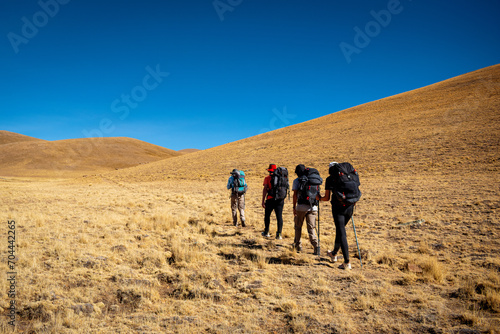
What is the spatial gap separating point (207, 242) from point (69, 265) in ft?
11.4

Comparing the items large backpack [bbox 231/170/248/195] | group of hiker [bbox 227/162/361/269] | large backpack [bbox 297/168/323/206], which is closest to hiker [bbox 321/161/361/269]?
group of hiker [bbox 227/162/361/269]

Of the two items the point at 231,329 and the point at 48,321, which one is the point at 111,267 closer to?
the point at 48,321

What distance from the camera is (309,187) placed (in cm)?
648

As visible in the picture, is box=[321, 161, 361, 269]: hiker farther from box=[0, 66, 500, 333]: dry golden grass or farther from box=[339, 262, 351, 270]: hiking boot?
box=[0, 66, 500, 333]: dry golden grass

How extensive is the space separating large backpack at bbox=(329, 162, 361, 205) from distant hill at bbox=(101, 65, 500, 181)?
22.9 metres

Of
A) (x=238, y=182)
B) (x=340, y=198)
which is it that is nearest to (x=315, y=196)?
(x=340, y=198)

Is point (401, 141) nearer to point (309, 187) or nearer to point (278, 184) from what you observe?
point (278, 184)

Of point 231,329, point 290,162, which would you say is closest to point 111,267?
point 231,329

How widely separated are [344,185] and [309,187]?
1006 mm

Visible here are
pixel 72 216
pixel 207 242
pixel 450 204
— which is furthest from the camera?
pixel 450 204

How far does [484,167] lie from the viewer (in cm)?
2280

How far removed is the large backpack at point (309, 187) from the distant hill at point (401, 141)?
22635 millimetres

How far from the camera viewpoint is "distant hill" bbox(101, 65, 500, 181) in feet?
90.1

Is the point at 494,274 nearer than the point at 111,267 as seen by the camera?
Yes
